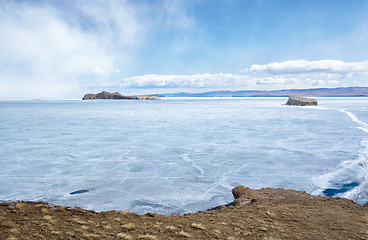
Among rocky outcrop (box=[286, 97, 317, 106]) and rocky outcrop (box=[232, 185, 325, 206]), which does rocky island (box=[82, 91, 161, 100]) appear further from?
rocky outcrop (box=[232, 185, 325, 206])

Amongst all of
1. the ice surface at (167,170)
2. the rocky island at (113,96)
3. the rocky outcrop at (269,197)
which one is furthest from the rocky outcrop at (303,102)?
the rocky island at (113,96)

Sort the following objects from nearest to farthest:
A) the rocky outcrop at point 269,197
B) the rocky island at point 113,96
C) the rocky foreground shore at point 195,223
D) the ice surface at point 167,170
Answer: the rocky foreground shore at point 195,223 → the rocky outcrop at point 269,197 → the ice surface at point 167,170 → the rocky island at point 113,96

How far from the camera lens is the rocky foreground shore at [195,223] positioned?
341 centimetres

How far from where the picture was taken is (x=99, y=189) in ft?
21.5

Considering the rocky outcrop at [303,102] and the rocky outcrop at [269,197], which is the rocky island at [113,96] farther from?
the rocky outcrop at [269,197]

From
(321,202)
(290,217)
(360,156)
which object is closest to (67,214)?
(290,217)

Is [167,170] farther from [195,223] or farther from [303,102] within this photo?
[303,102]

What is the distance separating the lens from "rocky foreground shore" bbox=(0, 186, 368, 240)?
341 centimetres

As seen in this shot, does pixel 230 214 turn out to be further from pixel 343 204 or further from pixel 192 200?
pixel 343 204

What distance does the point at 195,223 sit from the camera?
3.83 meters

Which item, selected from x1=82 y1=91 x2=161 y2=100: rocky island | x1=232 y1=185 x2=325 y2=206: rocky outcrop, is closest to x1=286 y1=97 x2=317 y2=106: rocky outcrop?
x1=232 y1=185 x2=325 y2=206: rocky outcrop

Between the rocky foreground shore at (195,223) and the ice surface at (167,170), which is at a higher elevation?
the rocky foreground shore at (195,223)

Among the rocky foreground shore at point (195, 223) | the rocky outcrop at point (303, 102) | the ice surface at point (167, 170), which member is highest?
the rocky foreground shore at point (195, 223)

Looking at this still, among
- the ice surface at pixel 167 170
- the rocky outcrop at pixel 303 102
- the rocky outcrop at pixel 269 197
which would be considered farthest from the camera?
the rocky outcrop at pixel 303 102
